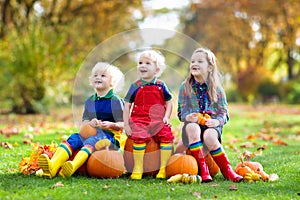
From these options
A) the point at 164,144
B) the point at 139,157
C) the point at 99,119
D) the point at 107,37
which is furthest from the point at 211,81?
the point at 107,37

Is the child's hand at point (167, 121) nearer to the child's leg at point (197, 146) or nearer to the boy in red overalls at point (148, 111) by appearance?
the boy in red overalls at point (148, 111)

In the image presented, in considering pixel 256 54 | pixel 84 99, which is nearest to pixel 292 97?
pixel 256 54

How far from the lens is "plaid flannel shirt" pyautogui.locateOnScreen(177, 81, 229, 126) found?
5127mm

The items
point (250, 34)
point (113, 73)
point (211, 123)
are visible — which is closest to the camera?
point (211, 123)

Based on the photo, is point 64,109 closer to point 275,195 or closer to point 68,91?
point 68,91

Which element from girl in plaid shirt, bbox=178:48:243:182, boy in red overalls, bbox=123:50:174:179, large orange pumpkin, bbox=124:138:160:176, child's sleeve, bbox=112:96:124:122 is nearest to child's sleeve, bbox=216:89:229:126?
girl in plaid shirt, bbox=178:48:243:182

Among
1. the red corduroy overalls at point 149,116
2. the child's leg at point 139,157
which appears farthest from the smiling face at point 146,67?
the child's leg at point 139,157

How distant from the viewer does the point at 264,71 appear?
30.6 meters

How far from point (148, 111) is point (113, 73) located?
24.1 inches

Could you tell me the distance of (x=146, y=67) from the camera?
5070mm

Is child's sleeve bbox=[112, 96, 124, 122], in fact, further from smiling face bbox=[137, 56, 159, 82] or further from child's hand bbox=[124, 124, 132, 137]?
smiling face bbox=[137, 56, 159, 82]

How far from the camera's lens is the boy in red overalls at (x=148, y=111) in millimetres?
4957

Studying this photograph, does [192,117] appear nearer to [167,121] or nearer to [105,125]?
[167,121]

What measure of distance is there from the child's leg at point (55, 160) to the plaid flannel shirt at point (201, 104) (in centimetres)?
123
